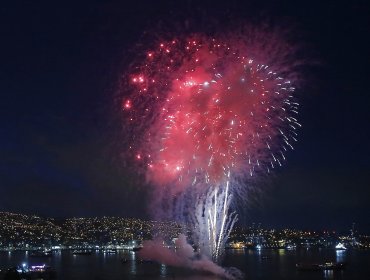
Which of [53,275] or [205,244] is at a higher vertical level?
[205,244]

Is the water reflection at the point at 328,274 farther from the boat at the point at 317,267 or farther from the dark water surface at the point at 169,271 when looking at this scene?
the boat at the point at 317,267

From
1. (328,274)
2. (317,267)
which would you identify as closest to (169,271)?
(328,274)

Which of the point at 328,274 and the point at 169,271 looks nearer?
the point at 169,271

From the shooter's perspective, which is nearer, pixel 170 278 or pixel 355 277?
pixel 170 278

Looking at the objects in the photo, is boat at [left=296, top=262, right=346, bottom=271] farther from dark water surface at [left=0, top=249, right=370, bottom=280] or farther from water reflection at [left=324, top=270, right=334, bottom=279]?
water reflection at [left=324, top=270, right=334, bottom=279]

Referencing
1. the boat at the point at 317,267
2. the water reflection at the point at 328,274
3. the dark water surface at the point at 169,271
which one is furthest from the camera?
the boat at the point at 317,267

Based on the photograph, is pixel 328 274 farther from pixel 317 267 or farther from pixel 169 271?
pixel 169 271

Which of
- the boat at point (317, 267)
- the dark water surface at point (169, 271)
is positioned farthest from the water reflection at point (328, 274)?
the boat at point (317, 267)

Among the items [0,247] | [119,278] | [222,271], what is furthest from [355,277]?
[0,247]

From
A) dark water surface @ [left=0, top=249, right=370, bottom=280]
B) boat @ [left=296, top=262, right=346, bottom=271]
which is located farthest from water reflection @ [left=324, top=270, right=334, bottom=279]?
boat @ [left=296, top=262, right=346, bottom=271]

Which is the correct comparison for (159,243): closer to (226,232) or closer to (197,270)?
(197,270)

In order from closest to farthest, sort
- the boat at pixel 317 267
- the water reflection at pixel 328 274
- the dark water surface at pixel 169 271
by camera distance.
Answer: the dark water surface at pixel 169 271, the water reflection at pixel 328 274, the boat at pixel 317 267
